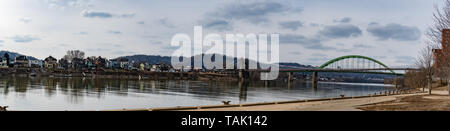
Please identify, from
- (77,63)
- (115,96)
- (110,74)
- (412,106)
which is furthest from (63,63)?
(412,106)

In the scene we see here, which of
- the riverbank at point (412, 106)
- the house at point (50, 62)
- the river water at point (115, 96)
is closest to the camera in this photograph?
the riverbank at point (412, 106)

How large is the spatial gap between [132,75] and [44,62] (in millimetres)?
58991

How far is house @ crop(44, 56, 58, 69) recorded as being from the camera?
174 m

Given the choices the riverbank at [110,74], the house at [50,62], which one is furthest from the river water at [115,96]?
the house at [50,62]

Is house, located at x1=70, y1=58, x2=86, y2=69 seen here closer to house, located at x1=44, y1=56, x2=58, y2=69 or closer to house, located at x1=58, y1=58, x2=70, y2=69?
house, located at x1=58, y1=58, x2=70, y2=69

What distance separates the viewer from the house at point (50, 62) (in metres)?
174

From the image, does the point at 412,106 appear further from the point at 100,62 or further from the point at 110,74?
the point at 100,62

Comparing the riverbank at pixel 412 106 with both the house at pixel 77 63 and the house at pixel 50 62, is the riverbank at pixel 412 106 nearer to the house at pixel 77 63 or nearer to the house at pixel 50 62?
the house at pixel 77 63

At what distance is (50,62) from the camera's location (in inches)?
7018
